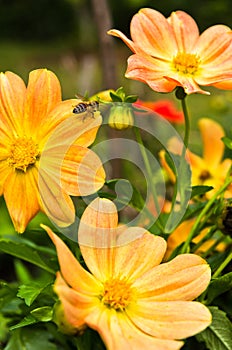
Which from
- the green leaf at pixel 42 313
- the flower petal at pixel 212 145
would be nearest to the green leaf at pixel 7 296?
the green leaf at pixel 42 313

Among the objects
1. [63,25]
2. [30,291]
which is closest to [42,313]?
[30,291]

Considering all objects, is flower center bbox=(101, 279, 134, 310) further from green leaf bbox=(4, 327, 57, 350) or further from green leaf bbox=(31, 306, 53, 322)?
green leaf bbox=(4, 327, 57, 350)

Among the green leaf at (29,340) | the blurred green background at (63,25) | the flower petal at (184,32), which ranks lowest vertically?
the blurred green background at (63,25)

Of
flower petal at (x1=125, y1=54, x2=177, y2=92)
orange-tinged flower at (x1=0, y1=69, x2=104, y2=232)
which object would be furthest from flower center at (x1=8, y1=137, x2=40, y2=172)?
flower petal at (x1=125, y1=54, x2=177, y2=92)

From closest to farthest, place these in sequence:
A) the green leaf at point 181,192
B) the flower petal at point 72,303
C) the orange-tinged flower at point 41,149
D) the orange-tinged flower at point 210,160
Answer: the flower petal at point 72,303 < the orange-tinged flower at point 41,149 < the green leaf at point 181,192 < the orange-tinged flower at point 210,160

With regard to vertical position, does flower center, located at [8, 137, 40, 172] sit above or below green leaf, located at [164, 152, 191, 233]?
above

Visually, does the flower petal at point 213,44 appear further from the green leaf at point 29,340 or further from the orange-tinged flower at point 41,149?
the green leaf at point 29,340
